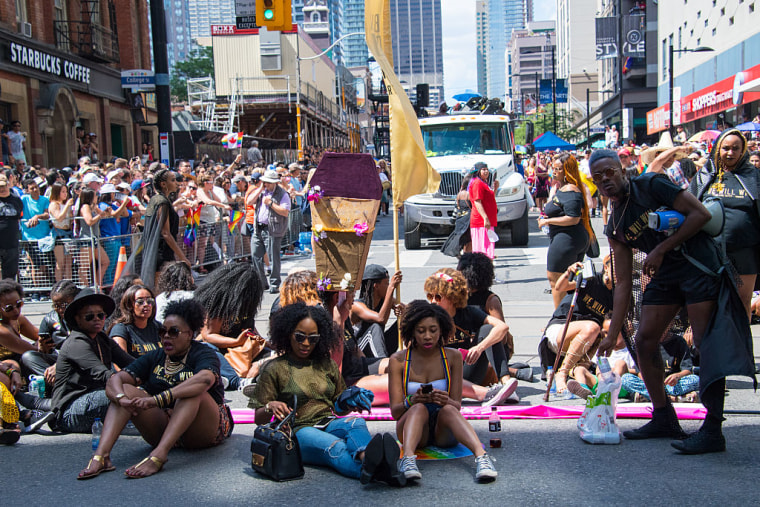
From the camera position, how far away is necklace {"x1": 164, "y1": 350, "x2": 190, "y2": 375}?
5027 mm

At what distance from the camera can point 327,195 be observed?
22.6 ft

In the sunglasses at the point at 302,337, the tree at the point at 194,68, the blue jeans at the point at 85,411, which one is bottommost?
the blue jeans at the point at 85,411

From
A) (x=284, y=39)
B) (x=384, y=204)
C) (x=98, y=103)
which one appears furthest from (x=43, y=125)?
(x=284, y=39)

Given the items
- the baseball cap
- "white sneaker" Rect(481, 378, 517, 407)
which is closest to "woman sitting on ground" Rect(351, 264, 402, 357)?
"white sneaker" Rect(481, 378, 517, 407)

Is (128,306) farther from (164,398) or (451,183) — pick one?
(451,183)

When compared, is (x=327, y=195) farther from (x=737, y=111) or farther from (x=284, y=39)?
(x=284, y=39)

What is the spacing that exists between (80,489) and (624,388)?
152 inches

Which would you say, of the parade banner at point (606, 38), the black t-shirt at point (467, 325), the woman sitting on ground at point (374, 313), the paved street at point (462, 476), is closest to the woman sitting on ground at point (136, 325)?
the paved street at point (462, 476)

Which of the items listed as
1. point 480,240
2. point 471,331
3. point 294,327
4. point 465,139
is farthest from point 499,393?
point 465,139

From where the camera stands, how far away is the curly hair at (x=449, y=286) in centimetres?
620

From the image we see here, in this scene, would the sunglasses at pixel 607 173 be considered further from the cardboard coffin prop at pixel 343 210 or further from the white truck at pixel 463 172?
the white truck at pixel 463 172

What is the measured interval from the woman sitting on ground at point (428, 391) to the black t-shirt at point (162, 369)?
1140mm

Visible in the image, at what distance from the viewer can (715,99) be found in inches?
1415

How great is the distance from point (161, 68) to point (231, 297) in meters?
8.24
